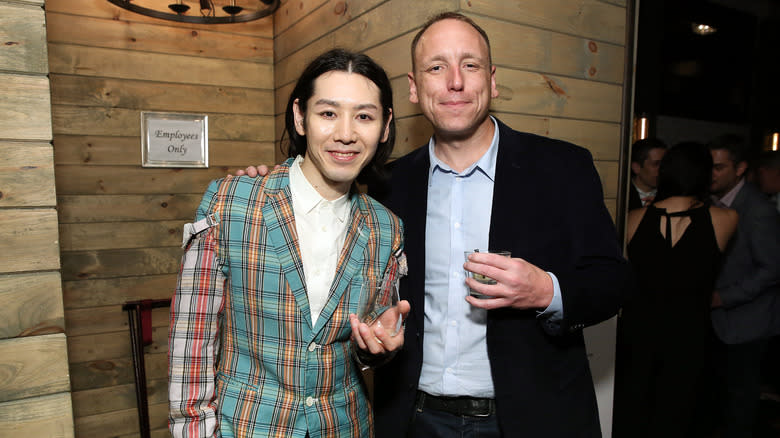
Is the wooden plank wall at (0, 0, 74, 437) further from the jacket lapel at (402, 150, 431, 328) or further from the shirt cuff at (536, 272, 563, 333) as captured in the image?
the shirt cuff at (536, 272, 563, 333)

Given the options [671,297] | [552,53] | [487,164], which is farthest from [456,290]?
[671,297]

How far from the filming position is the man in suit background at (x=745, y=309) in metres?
2.94

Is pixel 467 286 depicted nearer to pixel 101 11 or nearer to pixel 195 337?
pixel 195 337

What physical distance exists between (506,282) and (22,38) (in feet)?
4.69

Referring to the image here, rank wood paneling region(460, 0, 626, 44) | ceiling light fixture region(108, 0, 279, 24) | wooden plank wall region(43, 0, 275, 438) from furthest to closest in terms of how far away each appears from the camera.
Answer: wooden plank wall region(43, 0, 275, 438) → ceiling light fixture region(108, 0, 279, 24) → wood paneling region(460, 0, 626, 44)

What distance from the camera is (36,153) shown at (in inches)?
54.1

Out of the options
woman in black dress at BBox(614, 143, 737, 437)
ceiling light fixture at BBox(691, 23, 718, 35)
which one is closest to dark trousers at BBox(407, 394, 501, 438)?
woman in black dress at BBox(614, 143, 737, 437)

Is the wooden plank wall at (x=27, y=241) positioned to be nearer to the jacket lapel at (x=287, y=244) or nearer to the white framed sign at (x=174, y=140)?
the jacket lapel at (x=287, y=244)

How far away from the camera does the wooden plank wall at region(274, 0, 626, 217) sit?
6.43 ft

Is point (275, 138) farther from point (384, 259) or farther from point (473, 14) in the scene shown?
point (384, 259)

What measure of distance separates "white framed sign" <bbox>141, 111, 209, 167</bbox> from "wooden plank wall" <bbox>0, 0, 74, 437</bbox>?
1.88 meters

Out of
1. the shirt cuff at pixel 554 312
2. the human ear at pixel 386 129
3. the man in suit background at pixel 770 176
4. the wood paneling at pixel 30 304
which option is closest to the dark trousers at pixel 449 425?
the shirt cuff at pixel 554 312

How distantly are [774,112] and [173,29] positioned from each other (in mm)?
6884

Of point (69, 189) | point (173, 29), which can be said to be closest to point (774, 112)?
point (173, 29)
